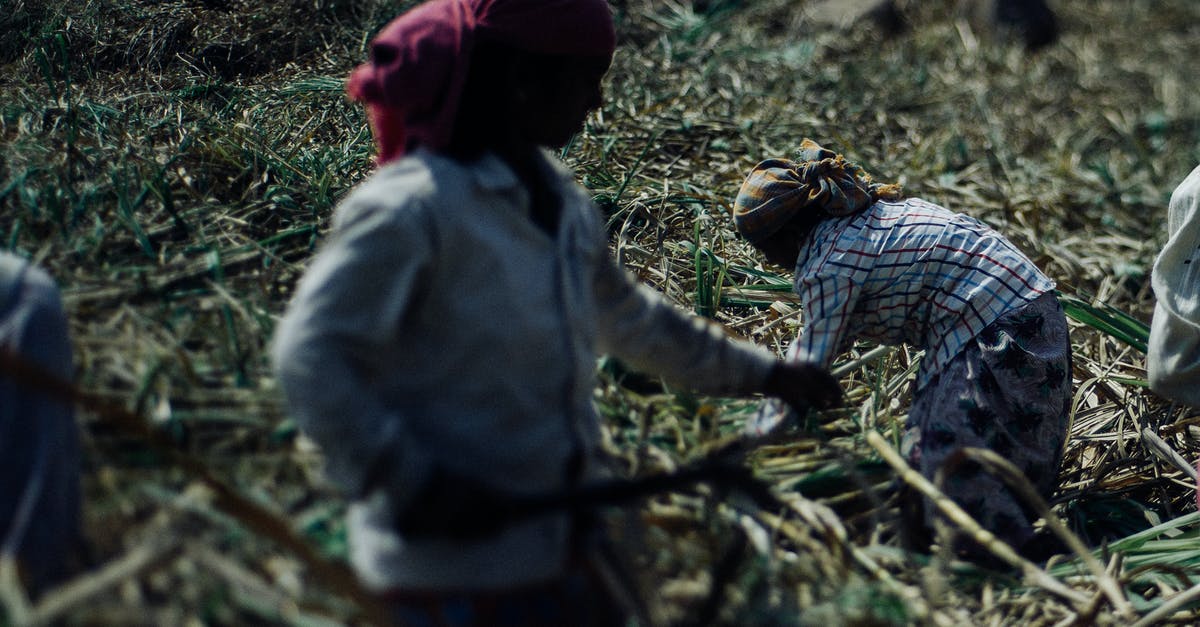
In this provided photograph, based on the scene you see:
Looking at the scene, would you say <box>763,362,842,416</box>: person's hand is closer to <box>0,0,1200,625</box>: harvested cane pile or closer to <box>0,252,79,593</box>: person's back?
<box>0,0,1200,625</box>: harvested cane pile

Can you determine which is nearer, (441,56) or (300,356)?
(300,356)

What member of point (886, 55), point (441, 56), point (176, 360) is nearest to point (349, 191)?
point (176, 360)

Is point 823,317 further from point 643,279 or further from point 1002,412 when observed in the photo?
point 643,279

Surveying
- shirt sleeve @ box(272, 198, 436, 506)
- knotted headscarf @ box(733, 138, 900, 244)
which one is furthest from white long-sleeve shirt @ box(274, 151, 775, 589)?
knotted headscarf @ box(733, 138, 900, 244)

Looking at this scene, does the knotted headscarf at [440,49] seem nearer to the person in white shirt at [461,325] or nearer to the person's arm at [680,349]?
the person in white shirt at [461,325]

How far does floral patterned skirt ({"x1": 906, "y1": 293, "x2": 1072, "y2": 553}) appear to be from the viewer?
2.77m

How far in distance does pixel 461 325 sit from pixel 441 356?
0.06 meters

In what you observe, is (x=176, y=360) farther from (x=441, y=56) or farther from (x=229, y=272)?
(x=441, y=56)

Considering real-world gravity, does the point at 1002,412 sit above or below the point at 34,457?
below

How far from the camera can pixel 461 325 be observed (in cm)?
156

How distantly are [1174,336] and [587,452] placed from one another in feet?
5.62

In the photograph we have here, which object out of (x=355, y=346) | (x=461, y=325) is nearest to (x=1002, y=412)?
(x=461, y=325)

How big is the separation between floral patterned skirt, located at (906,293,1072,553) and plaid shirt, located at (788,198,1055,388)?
5 cm

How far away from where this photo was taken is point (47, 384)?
4.84 feet
